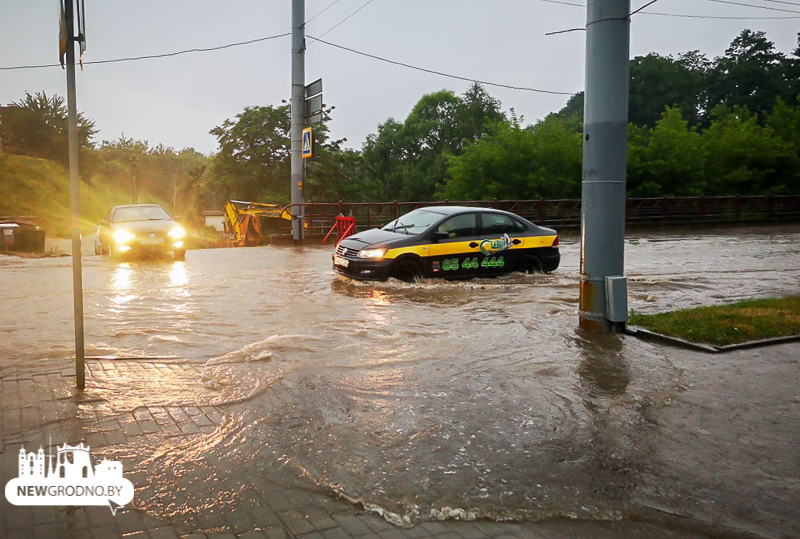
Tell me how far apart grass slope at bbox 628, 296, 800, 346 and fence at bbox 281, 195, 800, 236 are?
16897mm

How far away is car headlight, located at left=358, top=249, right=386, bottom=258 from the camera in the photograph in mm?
12547

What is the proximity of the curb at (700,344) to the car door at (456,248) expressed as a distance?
197 inches

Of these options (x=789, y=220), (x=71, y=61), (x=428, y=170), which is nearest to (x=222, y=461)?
(x=71, y=61)

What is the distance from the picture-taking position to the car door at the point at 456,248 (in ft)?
42.4

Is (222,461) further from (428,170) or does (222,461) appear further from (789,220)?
(428,170)

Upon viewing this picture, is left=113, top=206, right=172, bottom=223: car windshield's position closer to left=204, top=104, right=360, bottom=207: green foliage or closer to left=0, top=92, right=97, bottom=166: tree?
left=204, top=104, right=360, bottom=207: green foliage

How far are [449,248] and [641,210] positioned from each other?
21891 mm

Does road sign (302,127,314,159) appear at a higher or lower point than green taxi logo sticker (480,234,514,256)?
higher

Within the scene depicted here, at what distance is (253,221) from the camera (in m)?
26.4

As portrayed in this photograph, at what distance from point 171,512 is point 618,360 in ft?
16.1

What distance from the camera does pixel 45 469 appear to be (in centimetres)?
421

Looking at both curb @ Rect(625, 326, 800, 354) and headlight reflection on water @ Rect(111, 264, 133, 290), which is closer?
curb @ Rect(625, 326, 800, 354)

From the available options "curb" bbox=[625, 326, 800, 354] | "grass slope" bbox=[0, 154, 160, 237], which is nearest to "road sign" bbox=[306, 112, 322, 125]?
"curb" bbox=[625, 326, 800, 354]

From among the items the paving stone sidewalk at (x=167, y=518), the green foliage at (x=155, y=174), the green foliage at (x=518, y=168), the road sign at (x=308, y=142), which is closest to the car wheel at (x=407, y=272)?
the paving stone sidewalk at (x=167, y=518)
